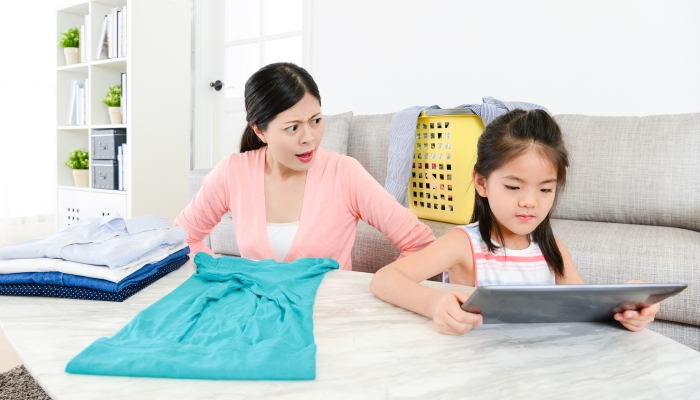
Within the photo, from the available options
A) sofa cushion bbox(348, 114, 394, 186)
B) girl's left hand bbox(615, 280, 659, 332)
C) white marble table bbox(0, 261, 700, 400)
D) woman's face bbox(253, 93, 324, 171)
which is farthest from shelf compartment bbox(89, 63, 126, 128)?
girl's left hand bbox(615, 280, 659, 332)

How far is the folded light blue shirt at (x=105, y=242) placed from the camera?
0.91 metres

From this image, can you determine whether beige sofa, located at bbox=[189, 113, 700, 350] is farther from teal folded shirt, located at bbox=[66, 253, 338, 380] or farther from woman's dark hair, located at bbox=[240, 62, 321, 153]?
teal folded shirt, located at bbox=[66, 253, 338, 380]

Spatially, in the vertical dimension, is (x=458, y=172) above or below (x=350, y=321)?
above

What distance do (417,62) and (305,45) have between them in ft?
3.12

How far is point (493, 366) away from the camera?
0.61 metres

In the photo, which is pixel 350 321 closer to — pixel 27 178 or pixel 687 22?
pixel 687 22

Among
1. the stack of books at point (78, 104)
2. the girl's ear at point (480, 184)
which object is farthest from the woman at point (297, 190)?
the stack of books at point (78, 104)

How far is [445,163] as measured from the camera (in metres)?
1.97

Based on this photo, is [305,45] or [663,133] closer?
[663,133]

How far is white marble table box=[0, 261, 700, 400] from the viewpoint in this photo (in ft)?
1.77

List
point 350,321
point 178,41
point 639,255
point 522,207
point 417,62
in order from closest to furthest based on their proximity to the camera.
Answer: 1. point 350,321
2. point 522,207
3. point 639,255
4. point 417,62
5. point 178,41

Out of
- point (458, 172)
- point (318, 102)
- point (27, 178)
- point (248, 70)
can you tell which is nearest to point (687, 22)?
point (458, 172)

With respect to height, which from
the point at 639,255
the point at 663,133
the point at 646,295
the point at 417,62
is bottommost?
the point at 639,255

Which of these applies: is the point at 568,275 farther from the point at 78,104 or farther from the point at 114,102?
the point at 78,104
